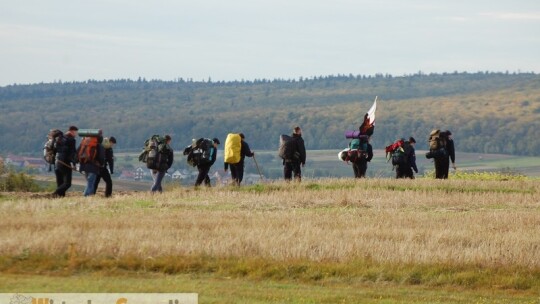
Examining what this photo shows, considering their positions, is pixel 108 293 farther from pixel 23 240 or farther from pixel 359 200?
pixel 359 200

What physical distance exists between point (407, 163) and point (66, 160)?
9856mm

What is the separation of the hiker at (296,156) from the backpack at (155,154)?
12.3ft

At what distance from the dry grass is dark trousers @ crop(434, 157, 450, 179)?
8.81 ft

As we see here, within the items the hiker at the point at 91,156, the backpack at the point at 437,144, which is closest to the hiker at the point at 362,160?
the backpack at the point at 437,144

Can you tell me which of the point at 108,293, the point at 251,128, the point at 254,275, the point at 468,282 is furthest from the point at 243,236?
the point at 251,128

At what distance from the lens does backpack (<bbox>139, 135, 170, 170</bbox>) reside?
104 feet

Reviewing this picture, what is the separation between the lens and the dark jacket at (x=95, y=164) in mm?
29906

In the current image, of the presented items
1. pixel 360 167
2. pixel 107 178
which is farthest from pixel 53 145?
pixel 360 167

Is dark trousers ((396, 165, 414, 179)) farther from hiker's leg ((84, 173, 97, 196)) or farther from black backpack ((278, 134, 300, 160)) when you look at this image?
hiker's leg ((84, 173, 97, 196))

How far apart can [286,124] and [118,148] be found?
30.7 meters

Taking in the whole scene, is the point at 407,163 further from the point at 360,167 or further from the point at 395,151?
the point at 360,167

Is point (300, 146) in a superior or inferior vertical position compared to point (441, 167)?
superior

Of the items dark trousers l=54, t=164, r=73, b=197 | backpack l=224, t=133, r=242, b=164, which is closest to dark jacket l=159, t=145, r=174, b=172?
backpack l=224, t=133, r=242, b=164

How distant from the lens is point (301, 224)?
23.8 meters
